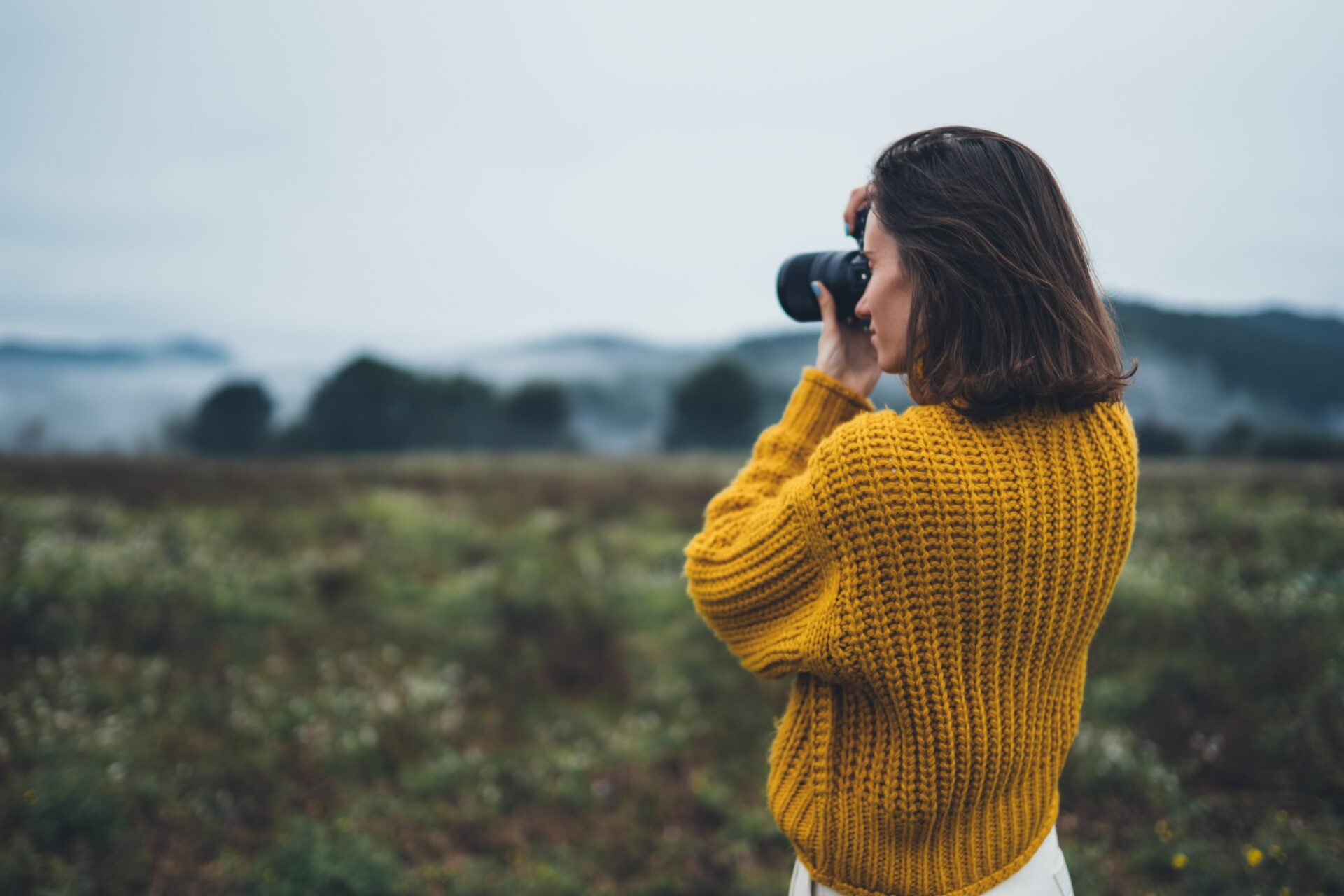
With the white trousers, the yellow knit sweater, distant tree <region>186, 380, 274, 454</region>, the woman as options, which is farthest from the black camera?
distant tree <region>186, 380, 274, 454</region>

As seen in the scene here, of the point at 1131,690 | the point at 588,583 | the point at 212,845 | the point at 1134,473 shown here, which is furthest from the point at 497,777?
the point at 1134,473

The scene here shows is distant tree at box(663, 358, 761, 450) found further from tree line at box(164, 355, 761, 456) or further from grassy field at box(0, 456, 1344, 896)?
grassy field at box(0, 456, 1344, 896)

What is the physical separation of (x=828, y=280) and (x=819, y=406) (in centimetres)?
26

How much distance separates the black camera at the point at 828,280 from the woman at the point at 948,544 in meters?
0.12

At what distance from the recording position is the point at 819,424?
62.0 inches

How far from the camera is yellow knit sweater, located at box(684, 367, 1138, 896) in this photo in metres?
1.17

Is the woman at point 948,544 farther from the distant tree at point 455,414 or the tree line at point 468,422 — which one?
the distant tree at point 455,414

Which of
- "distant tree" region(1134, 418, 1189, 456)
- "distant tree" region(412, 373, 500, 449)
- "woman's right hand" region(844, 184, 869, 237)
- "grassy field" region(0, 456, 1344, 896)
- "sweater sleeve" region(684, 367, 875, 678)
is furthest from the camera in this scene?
"distant tree" region(412, 373, 500, 449)

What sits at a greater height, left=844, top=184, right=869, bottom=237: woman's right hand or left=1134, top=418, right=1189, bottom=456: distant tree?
left=844, top=184, right=869, bottom=237: woman's right hand

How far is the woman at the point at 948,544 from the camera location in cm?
117

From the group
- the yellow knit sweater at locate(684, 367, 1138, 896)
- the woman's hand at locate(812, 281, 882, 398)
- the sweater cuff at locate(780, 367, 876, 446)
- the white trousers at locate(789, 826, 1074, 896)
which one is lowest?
the white trousers at locate(789, 826, 1074, 896)

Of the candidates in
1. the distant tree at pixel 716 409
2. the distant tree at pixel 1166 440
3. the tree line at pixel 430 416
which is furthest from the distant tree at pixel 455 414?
the distant tree at pixel 1166 440

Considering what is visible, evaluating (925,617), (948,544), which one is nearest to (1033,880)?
(925,617)

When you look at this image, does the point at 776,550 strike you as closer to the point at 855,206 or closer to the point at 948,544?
the point at 948,544
